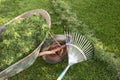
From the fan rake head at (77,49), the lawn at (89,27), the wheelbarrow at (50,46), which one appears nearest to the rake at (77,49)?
the fan rake head at (77,49)

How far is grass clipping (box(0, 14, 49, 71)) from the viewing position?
4027 mm

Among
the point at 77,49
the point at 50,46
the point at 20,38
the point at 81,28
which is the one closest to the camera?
the point at 20,38

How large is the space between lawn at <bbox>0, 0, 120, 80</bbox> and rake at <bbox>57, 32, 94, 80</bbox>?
36 cm

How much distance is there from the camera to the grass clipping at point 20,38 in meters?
4.03

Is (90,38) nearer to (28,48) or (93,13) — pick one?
(93,13)

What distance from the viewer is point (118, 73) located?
183 inches

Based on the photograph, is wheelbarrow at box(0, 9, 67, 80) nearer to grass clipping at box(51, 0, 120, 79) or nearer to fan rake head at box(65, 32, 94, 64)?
fan rake head at box(65, 32, 94, 64)

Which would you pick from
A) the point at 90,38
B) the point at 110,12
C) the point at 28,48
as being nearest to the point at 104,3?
the point at 110,12

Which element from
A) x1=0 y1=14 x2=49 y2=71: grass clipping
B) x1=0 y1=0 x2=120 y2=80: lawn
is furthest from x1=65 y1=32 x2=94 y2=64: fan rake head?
x1=0 y1=14 x2=49 y2=71: grass clipping

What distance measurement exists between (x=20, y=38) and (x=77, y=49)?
1.05 metres

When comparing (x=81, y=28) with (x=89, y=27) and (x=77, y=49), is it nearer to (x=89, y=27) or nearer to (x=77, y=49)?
(x=89, y=27)

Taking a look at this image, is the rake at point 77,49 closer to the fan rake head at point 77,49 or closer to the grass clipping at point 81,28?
the fan rake head at point 77,49

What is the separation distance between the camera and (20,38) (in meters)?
4.21

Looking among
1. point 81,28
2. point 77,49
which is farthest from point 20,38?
point 81,28
